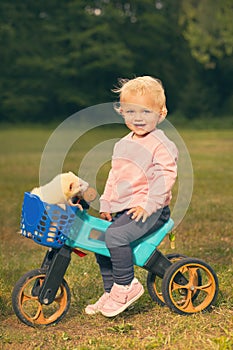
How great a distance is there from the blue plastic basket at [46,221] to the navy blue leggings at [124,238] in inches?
11.2

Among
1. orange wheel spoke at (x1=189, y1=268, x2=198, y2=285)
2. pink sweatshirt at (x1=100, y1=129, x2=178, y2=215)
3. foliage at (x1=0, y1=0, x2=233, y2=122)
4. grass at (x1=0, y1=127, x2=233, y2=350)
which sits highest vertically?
pink sweatshirt at (x1=100, y1=129, x2=178, y2=215)

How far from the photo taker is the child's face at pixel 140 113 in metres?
4.38

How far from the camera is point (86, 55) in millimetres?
47375

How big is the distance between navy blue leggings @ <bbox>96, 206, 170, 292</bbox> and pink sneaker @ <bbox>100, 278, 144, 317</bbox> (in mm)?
35

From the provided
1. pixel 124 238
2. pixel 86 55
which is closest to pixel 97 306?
Answer: pixel 124 238

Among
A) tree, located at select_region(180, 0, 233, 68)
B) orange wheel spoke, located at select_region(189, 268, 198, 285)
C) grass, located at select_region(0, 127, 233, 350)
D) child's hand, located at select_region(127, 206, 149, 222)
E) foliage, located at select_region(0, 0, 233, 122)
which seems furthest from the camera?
foliage, located at select_region(0, 0, 233, 122)

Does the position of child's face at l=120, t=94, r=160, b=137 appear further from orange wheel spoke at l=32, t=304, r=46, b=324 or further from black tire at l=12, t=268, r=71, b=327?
orange wheel spoke at l=32, t=304, r=46, b=324

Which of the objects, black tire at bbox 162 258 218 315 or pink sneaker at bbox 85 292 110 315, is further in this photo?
pink sneaker at bbox 85 292 110 315

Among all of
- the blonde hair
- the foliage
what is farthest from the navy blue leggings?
the foliage

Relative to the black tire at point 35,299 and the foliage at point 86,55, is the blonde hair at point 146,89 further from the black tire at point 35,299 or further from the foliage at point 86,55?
the foliage at point 86,55

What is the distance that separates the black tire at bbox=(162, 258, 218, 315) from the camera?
437cm

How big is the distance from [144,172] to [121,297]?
76 cm

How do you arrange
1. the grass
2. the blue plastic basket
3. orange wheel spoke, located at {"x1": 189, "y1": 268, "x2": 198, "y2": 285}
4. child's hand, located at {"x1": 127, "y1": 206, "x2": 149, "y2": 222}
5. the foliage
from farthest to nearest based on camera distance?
1. the foliage
2. orange wheel spoke, located at {"x1": 189, "y1": 268, "x2": 198, "y2": 285}
3. child's hand, located at {"x1": 127, "y1": 206, "x2": 149, "y2": 222}
4. the blue plastic basket
5. the grass

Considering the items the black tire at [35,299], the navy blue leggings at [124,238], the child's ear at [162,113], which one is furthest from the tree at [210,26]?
the black tire at [35,299]
